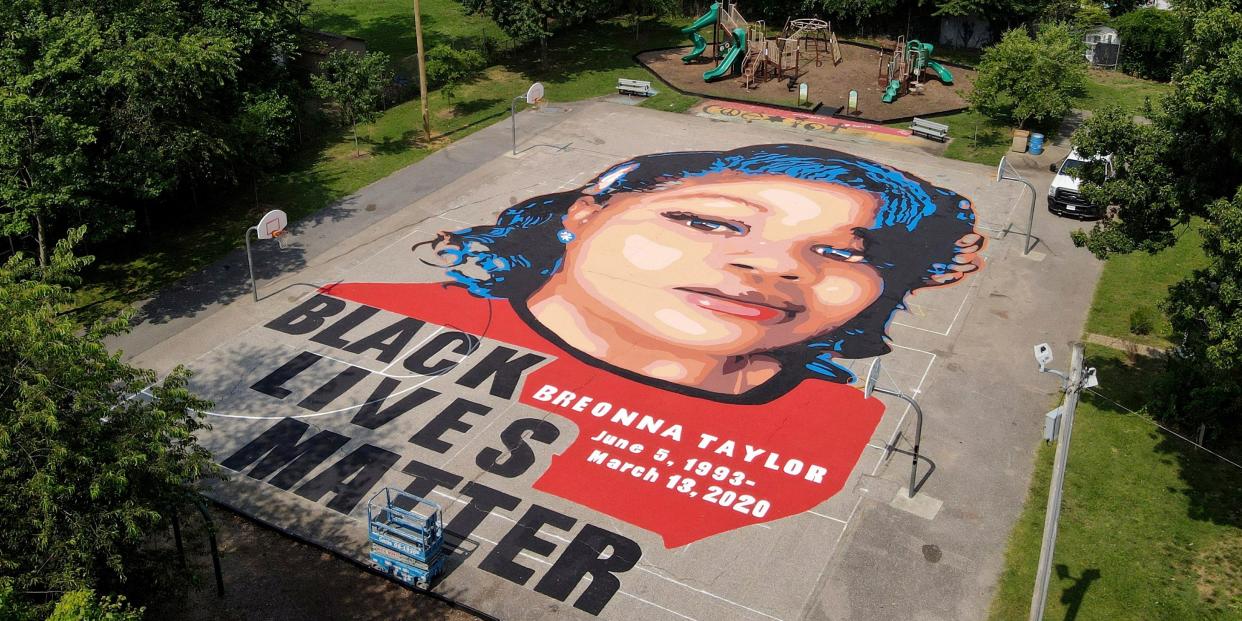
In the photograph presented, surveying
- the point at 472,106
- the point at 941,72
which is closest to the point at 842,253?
the point at 941,72

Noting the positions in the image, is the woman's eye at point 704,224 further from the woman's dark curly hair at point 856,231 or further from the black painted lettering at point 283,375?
the black painted lettering at point 283,375

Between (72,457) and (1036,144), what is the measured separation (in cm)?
4172

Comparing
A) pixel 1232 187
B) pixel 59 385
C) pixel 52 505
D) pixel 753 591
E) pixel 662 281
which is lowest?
pixel 753 591

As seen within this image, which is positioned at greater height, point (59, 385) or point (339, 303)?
point (59, 385)

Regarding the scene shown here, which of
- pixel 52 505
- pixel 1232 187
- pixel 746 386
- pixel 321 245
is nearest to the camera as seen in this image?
pixel 52 505

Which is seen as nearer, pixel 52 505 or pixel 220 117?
pixel 52 505

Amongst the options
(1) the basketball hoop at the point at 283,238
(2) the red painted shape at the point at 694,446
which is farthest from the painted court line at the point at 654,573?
(1) the basketball hoop at the point at 283,238

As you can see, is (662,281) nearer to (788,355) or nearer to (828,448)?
(788,355)

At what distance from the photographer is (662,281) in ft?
117

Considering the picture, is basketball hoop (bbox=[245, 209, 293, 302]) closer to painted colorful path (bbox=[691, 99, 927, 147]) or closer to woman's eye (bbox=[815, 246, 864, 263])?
woman's eye (bbox=[815, 246, 864, 263])

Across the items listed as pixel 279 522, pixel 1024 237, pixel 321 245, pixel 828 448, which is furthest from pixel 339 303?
pixel 1024 237

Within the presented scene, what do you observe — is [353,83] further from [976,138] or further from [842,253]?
[976,138]

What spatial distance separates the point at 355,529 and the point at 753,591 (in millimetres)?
9864

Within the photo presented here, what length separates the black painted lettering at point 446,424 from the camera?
1101 inches
